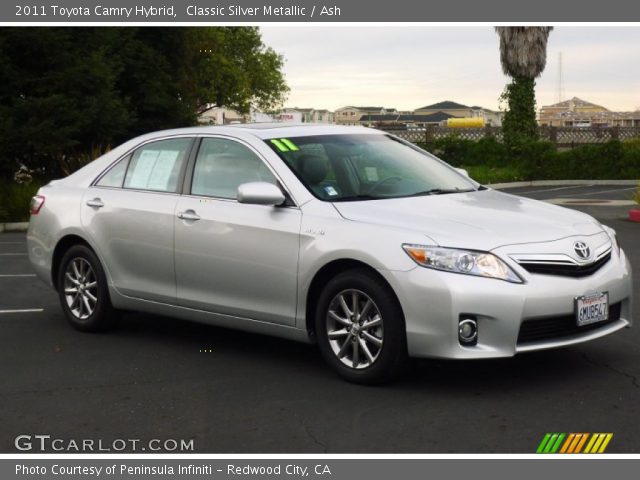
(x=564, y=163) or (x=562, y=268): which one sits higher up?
(x=562, y=268)

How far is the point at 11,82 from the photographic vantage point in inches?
1004

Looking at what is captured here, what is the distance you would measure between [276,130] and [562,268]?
8.01ft

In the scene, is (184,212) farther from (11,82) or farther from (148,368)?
(11,82)

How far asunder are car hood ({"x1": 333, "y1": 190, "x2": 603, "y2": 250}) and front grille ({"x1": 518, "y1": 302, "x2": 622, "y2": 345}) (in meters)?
0.48

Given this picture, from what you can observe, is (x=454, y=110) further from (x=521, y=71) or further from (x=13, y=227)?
(x=13, y=227)

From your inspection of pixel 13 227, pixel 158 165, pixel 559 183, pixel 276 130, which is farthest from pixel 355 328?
pixel 559 183

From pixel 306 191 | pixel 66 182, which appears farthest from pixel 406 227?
pixel 66 182

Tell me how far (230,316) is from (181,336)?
126 centimetres

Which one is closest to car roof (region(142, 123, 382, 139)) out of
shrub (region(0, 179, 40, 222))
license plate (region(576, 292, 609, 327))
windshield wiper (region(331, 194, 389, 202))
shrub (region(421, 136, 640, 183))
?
windshield wiper (region(331, 194, 389, 202))

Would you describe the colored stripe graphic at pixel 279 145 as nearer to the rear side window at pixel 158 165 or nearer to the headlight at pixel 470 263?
the rear side window at pixel 158 165

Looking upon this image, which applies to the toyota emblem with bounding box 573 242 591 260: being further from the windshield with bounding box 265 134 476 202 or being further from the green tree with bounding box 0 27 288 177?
the green tree with bounding box 0 27 288 177

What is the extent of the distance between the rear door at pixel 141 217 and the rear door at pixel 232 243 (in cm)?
16

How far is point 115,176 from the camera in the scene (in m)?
8.88

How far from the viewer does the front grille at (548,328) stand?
21.3 feet
